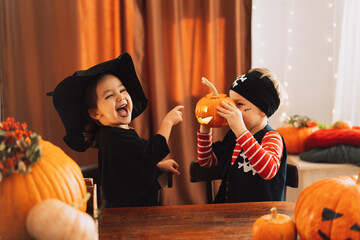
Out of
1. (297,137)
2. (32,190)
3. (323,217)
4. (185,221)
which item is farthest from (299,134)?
(32,190)

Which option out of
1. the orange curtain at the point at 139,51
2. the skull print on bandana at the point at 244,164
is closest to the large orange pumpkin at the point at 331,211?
the skull print on bandana at the point at 244,164

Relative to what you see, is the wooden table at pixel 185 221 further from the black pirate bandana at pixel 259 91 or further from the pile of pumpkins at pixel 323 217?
the black pirate bandana at pixel 259 91

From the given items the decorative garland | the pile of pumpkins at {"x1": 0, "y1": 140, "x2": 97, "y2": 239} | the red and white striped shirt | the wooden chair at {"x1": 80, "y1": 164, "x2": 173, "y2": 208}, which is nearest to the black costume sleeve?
the wooden chair at {"x1": 80, "y1": 164, "x2": 173, "y2": 208}

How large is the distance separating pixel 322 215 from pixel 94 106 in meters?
0.94

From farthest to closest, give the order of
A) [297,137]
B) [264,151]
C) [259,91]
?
[297,137]
[259,91]
[264,151]

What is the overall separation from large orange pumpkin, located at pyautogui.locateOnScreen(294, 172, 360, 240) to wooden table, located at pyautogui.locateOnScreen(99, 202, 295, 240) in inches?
6.9

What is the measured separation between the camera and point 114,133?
135 cm

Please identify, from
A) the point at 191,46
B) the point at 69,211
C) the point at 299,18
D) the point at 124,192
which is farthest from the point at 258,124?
the point at 299,18

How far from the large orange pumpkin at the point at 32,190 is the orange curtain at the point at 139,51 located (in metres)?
1.67

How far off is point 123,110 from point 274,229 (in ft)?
2.55

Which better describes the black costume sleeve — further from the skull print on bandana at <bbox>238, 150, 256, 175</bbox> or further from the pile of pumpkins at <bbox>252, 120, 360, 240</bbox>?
the pile of pumpkins at <bbox>252, 120, 360, 240</bbox>

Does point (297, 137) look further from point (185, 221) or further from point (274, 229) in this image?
point (274, 229)

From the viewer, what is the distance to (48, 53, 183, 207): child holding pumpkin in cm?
132

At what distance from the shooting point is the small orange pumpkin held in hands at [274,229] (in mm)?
806
